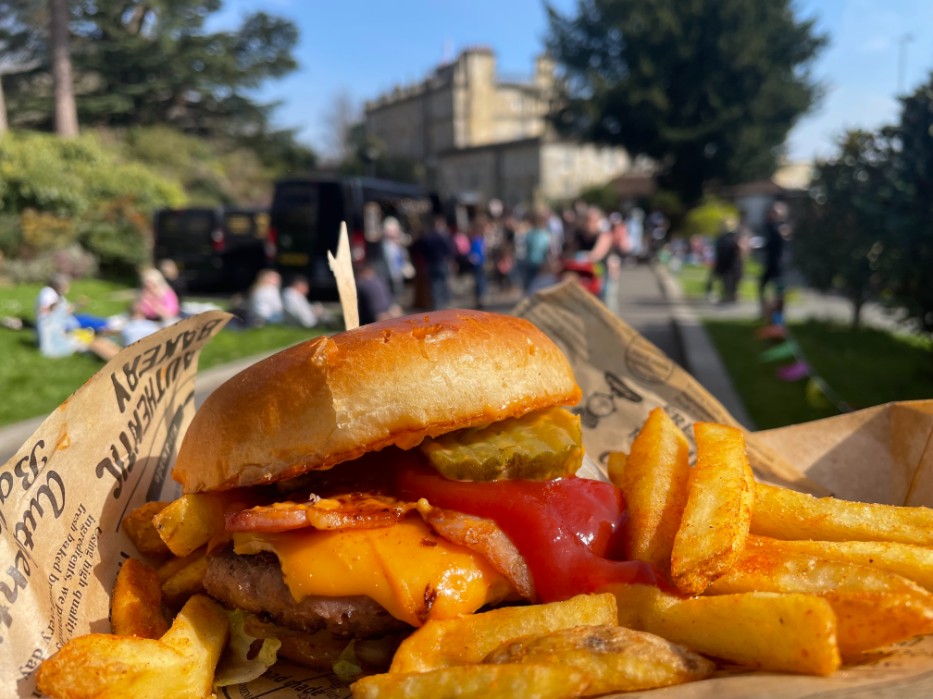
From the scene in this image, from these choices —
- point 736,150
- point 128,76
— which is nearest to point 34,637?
point 128,76

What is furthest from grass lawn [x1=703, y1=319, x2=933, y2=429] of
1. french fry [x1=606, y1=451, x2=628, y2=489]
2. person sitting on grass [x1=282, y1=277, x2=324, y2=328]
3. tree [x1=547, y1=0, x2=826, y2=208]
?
tree [x1=547, y1=0, x2=826, y2=208]

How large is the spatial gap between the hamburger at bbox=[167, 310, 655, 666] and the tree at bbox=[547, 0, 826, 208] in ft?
136

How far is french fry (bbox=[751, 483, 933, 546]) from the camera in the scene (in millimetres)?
1950

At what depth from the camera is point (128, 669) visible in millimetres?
1618

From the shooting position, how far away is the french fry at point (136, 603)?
194cm

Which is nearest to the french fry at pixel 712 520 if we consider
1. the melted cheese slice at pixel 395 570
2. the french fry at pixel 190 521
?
the melted cheese slice at pixel 395 570

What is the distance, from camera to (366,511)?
1.92 meters

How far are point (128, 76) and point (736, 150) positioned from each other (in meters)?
33.1

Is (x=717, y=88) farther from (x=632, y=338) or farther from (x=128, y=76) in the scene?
(x=632, y=338)

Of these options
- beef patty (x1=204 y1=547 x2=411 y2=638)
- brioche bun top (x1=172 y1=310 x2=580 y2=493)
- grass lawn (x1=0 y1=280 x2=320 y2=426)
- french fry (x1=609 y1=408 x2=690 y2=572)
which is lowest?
grass lawn (x1=0 y1=280 x2=320 y2=426)

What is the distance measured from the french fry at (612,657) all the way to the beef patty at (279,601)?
1.30 feet

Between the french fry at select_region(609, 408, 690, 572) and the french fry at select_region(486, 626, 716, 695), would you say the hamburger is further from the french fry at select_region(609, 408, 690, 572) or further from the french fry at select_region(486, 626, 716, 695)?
the french fry at select_region(486, 626, 716, 695)

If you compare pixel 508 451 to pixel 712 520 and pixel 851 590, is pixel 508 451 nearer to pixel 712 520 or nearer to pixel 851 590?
pixel 712 520

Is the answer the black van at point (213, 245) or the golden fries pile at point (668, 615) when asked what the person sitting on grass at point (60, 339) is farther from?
the golden fries pile at point (668, 615)
